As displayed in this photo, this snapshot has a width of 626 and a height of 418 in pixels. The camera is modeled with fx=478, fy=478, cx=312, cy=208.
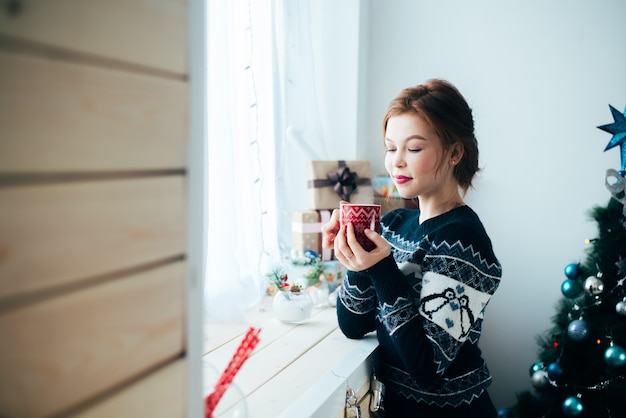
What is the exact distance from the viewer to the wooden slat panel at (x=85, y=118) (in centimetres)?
40

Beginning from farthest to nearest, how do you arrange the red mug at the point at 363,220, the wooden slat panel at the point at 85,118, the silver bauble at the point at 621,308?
the silver bauble at the point at 621,308
the red mug at the point at 363,220
the wooden slat panel at the point at 85,118

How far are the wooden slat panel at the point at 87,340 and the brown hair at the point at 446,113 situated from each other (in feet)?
2.78

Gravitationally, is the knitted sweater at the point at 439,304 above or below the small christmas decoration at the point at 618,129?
below

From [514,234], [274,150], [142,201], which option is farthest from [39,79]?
[514,234]

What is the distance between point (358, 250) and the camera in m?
1.13

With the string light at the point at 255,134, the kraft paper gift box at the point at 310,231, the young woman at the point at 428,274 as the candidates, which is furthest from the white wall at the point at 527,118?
Answer: the young woman at the point at 428,274

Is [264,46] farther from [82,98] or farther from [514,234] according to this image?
[82,98]

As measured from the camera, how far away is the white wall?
76.3 inches

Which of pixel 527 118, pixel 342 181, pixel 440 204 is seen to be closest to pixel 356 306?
pixel 440 204

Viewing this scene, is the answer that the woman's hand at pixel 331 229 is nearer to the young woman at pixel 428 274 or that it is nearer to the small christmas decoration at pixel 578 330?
the young woman at pixel 428 274

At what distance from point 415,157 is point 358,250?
11.5 inches

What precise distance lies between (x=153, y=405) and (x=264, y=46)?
5.07 ft

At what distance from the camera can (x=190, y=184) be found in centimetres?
57

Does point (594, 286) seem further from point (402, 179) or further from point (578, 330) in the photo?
point (402, 179)
